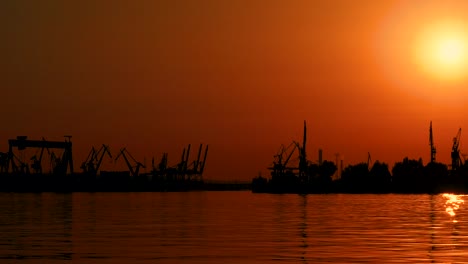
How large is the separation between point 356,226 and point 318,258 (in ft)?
77.9

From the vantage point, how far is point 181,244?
154 ft

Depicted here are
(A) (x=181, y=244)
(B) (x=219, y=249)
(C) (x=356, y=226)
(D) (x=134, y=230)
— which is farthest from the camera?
(C) (x=356, y=226)

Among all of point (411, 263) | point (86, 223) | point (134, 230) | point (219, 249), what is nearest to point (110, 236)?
point (134, 230)

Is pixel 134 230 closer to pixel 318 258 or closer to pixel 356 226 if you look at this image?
pixel 356 226

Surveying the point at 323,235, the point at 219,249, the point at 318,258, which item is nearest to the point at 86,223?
the point at 323,235

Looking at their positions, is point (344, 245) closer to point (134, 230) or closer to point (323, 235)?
point (323, 235)

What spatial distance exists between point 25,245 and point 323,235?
638 inches

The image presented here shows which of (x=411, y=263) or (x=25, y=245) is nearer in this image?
(x=411, y=263)

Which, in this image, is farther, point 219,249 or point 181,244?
point 181,244

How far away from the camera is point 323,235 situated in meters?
53.8

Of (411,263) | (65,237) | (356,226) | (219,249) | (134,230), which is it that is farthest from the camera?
(356,226)

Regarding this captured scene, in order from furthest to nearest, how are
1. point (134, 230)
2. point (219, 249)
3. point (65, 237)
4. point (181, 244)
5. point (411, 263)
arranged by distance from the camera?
point (134, 230) → point (65, 237) → point (181, 244) → point (219, 249) → point (411, 263)

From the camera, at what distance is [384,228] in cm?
6056

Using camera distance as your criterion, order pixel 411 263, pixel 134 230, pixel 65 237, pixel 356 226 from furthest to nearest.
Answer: pixel 356 226, pixel 134 230, pixel 65 237, pixel 411 263
